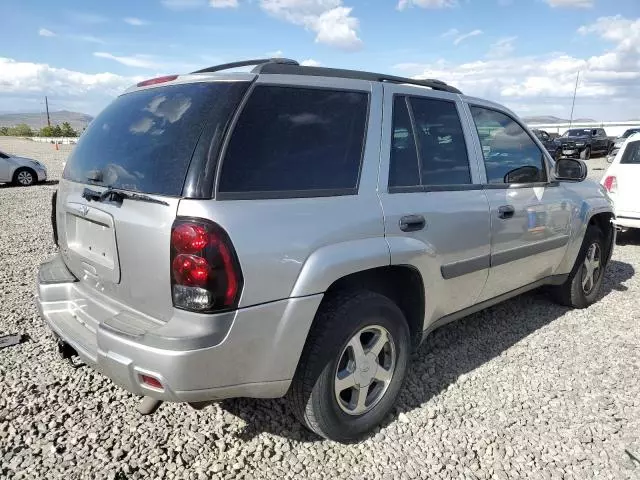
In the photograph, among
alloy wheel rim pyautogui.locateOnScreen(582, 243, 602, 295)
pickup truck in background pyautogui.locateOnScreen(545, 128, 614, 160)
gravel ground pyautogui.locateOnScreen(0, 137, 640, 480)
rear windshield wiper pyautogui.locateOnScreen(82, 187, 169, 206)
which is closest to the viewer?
rear windshield wiper pyautogui.locateOnScreen(82, 187, 169, 206)


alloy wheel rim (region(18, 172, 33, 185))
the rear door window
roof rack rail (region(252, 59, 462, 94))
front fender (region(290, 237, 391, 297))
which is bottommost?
alloy wheel rim (region(18, 172, 33, 185))

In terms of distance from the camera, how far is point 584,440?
2.64m

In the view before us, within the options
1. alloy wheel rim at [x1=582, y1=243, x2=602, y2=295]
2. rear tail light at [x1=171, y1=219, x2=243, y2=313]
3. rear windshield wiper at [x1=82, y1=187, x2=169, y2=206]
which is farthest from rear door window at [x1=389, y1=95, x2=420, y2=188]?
alloy wheel rim at [x1=582, y1=243, x2=602, y2=295]

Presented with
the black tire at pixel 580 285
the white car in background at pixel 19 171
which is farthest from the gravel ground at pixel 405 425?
the white car in background at pixel 19 171

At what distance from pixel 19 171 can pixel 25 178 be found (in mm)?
258

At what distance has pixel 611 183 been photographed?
6949mm

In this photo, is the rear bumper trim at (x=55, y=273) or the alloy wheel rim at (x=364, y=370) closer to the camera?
the alloy wheel rim at (x=364, y=370)

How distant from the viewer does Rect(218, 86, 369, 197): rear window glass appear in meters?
2.04

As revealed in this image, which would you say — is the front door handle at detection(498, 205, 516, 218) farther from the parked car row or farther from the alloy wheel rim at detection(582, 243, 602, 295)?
the parked car row

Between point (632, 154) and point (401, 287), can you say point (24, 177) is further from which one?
point (632, 154)

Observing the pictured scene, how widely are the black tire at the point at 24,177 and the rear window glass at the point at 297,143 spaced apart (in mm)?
14842

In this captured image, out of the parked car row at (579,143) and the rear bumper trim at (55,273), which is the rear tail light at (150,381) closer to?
the rear bumper trim at (55,273)

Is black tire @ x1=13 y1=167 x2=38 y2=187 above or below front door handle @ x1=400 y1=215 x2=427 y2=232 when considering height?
below

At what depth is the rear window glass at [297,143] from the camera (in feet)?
6.71
